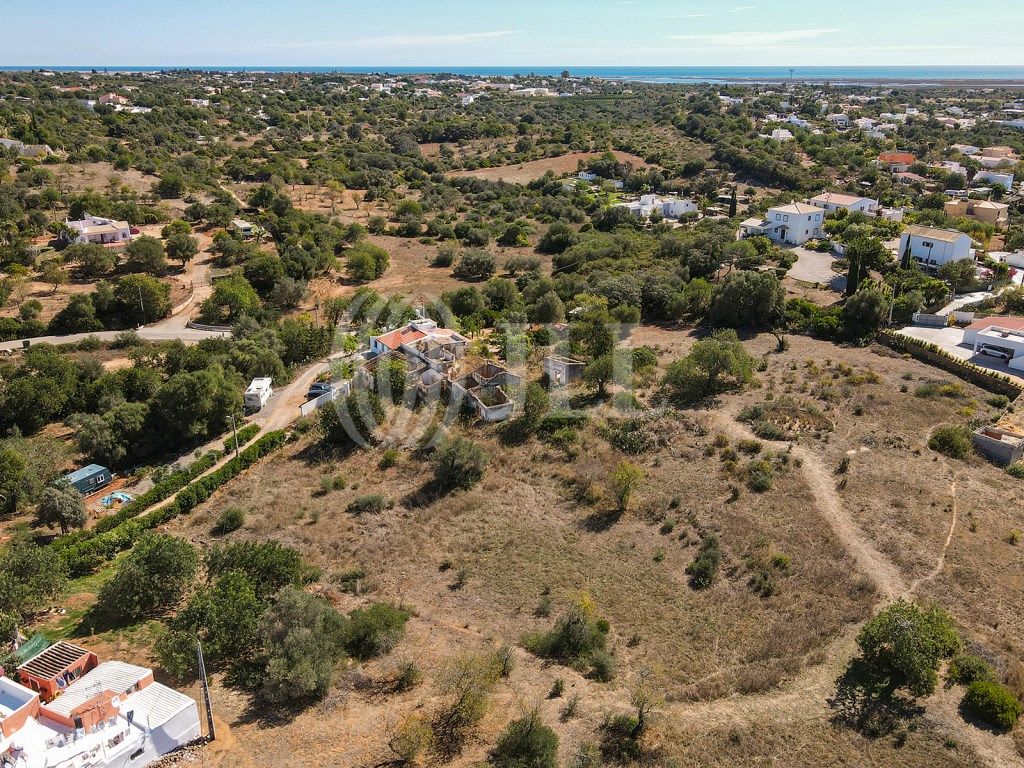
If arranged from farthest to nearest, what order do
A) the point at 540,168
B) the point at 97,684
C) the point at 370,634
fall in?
the point at 540,168
the point at 370,634
the point at 97,684

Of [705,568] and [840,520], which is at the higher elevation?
[840,520]

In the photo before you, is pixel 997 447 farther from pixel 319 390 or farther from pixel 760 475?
pixel 319 390

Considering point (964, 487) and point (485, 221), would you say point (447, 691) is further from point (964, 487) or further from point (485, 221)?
point (485, 221)

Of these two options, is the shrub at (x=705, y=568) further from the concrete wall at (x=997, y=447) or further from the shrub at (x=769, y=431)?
the concrete wall at (x=997, y=447)

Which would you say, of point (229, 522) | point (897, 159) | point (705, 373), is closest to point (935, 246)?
point (705, 373)

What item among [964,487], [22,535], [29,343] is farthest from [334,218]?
[964,487]

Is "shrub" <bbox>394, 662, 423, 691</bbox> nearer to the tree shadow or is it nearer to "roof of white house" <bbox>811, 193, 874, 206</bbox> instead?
the tree shadow
